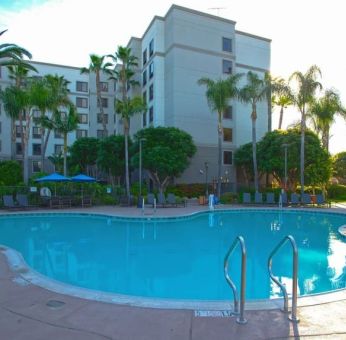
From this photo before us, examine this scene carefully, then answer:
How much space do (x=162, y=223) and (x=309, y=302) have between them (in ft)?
39.2

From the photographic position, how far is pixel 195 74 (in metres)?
33.2

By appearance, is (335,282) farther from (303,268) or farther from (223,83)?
(223,83)

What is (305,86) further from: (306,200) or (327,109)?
(306,200)

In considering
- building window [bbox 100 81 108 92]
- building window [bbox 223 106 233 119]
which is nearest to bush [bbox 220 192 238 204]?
building window [bbox 223 106 233 119]

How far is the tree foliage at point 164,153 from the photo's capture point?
1091 inches

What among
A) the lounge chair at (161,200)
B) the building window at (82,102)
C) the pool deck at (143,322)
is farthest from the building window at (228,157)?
the pool deck at (143,322)

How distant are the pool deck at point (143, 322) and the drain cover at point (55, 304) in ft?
0.06

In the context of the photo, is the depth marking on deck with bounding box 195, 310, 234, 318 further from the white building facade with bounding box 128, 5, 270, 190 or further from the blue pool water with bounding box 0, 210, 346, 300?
the white building facade with bounding box 128, 5, 270, 190

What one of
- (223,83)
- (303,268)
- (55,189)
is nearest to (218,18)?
(223,83)

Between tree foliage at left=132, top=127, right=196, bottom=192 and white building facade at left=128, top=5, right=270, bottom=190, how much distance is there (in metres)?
3.15

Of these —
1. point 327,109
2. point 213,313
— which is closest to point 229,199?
point 327,109

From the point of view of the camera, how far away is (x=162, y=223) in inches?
659

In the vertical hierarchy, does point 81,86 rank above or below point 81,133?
above

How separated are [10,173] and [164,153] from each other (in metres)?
14.1
